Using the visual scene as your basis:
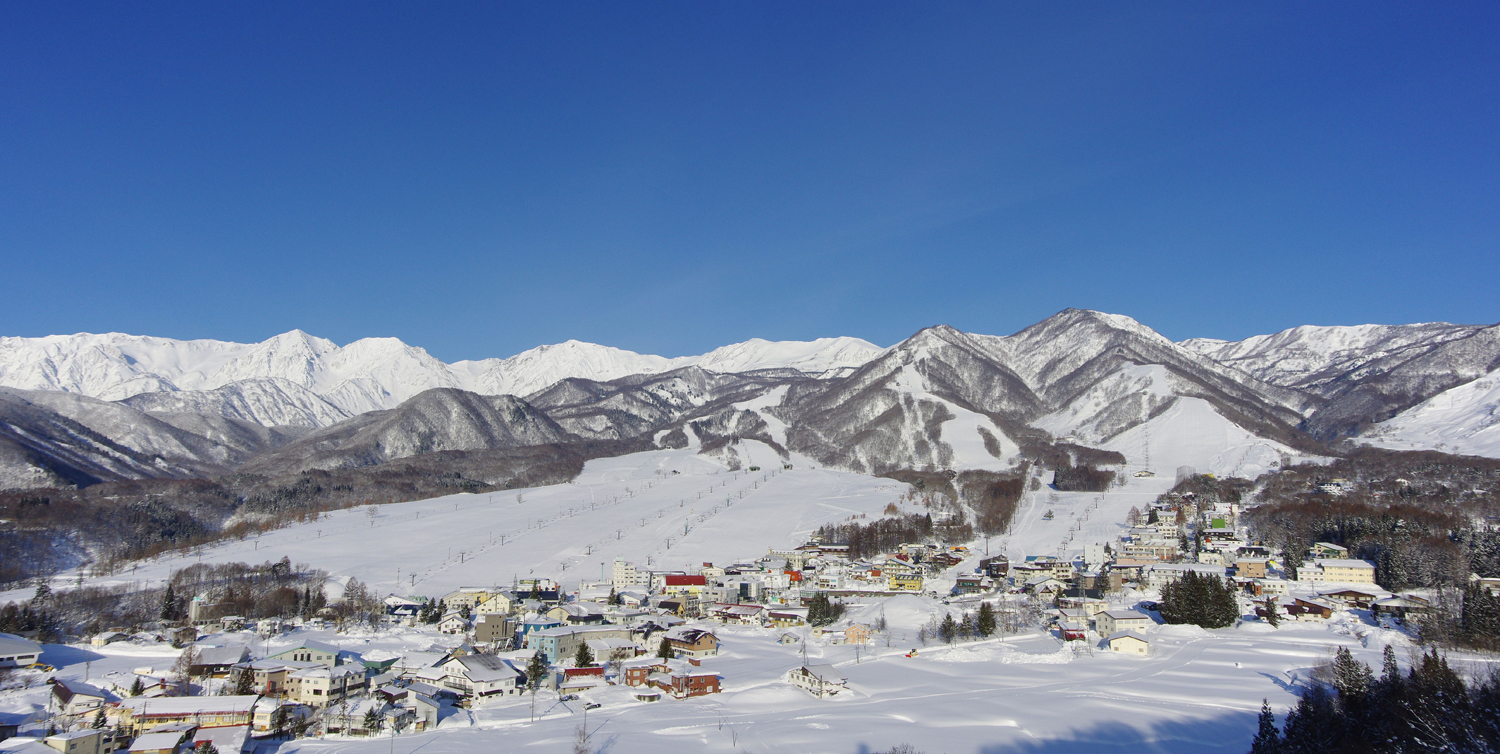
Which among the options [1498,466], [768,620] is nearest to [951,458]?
[1498,466]

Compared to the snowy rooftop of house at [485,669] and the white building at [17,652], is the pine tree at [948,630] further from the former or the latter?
the white building at [17,652]

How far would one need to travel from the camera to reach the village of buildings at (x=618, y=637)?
3080cm

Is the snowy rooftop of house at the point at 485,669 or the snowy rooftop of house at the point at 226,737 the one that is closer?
the snowy rooftop of house at the point at 226,737

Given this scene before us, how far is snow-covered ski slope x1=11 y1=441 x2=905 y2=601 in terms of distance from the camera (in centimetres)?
7088

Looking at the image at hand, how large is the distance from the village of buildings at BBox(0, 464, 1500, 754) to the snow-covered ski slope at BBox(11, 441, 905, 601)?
5739mm

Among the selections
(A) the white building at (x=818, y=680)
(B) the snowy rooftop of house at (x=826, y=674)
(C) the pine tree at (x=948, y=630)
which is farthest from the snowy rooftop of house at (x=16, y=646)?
(C) the pine tree at (x=948, y=630)

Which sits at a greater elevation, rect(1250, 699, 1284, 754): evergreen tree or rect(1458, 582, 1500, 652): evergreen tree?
rect(1458, 582, 1500, 652): evergreen tree

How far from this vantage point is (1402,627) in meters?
42.8

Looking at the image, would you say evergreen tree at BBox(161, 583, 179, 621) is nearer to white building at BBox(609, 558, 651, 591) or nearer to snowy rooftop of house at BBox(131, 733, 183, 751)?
snowy rooftop of house at BBox(131, 733, 183, 751)

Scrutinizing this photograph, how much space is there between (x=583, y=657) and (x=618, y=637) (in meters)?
5.40

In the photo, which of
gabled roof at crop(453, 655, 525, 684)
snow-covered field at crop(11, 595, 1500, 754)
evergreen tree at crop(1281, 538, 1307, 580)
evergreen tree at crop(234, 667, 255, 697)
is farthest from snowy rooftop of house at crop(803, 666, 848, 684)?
evergreen tree at crop(1281, 538, 1307, 580)

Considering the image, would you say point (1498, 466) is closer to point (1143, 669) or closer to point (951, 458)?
point (951, 458)

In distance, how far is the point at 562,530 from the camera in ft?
286

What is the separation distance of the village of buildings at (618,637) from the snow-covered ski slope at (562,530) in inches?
226
